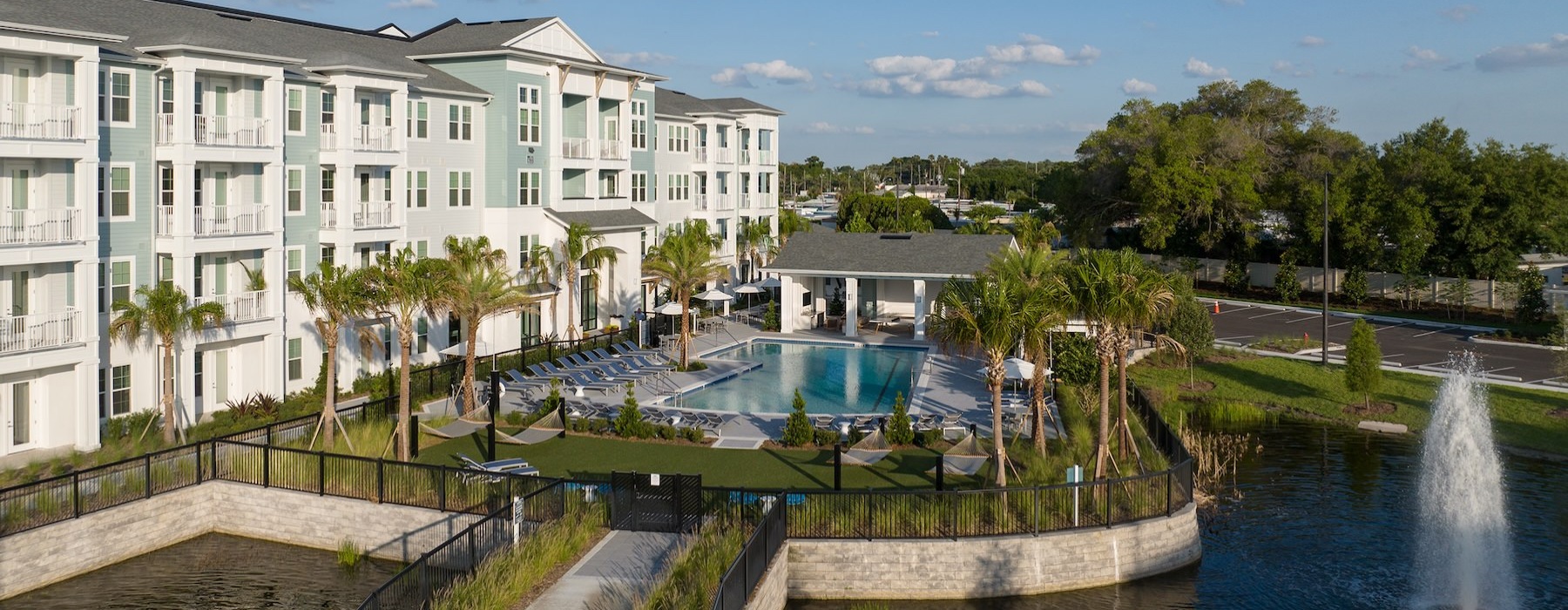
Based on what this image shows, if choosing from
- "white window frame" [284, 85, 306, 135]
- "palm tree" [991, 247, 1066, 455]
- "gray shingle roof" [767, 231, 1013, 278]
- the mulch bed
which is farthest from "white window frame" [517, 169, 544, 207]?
the mulch bed

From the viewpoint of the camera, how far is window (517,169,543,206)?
1722 inches

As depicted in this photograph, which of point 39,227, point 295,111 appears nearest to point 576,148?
point 295,111

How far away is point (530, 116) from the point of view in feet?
145

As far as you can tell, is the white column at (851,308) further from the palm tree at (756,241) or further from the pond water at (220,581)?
the pond water at (220,581)

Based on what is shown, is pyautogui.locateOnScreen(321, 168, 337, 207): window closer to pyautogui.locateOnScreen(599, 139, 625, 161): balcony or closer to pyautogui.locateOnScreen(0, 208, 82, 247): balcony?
pyautogui.locateOnScreen(0, 208, 82, 247): balcony

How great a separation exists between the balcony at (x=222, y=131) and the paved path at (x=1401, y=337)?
34.8 metres

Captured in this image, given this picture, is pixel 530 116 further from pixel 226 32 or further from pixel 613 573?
pixel 613 573

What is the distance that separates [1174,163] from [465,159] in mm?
40451

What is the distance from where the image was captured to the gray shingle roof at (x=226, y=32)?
2791 cm

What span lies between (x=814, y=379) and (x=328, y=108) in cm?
1596

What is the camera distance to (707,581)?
17484 mm

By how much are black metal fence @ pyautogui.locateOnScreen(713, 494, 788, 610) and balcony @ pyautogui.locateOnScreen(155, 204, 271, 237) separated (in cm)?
1758

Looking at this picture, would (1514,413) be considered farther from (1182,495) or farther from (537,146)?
(537,146)

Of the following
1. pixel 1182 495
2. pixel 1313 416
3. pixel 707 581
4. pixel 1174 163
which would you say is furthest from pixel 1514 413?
pixel 1174 163
